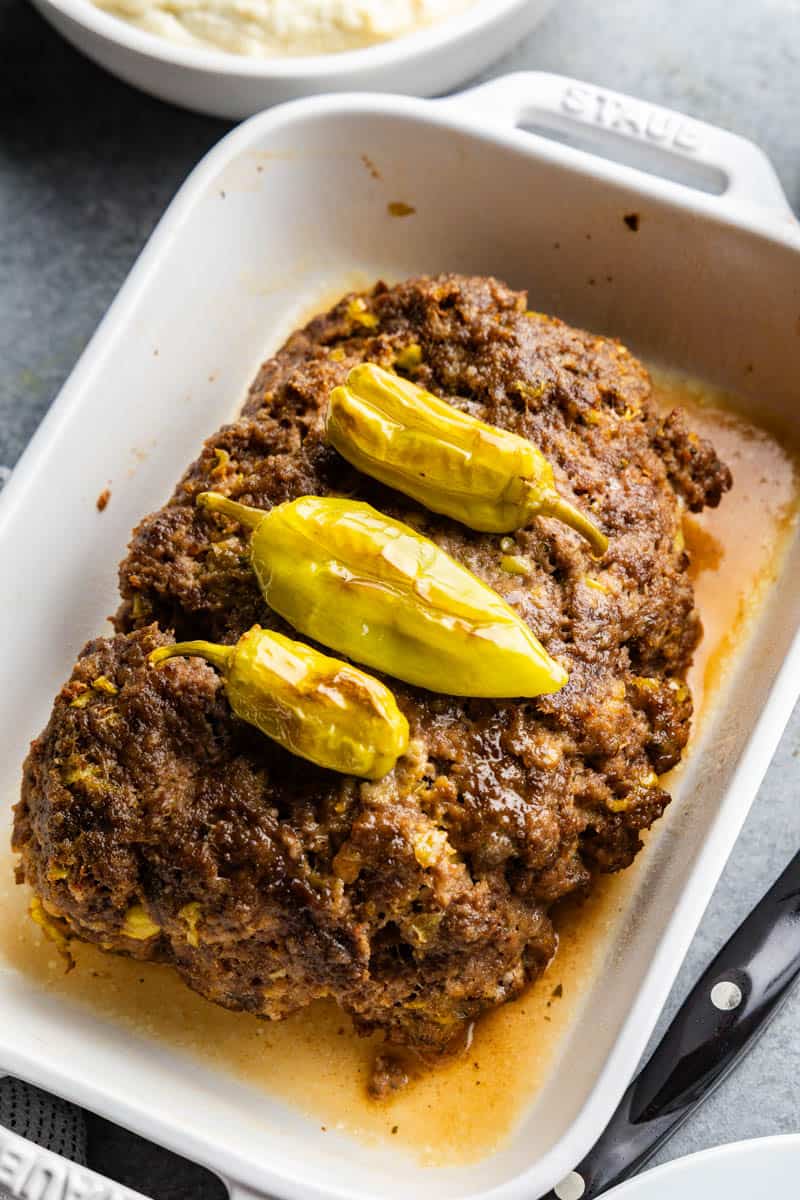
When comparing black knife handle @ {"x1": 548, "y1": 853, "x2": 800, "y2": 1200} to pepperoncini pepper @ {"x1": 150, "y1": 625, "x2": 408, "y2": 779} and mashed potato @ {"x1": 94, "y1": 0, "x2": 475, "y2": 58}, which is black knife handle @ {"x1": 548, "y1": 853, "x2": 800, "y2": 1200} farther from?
mashed potato @ {"x1": 94, "y1": 0, "x2": 475, "y2": 58}

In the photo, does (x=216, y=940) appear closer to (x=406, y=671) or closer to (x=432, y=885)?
(x=432, y=885)

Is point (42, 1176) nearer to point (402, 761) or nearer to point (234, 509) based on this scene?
point (402, 761)

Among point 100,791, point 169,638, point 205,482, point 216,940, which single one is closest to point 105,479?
point 205,482

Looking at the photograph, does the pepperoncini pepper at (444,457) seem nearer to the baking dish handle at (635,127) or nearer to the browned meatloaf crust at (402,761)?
the browned meatloaf crust at (402,761)

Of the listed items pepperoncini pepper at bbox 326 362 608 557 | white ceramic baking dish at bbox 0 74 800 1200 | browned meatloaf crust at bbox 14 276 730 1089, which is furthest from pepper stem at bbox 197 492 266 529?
white ceramic baking dish at bbox 0 74 800 1200

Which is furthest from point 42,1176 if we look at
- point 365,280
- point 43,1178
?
point 365,280

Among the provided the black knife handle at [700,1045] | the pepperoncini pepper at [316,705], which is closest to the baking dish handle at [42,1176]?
the pepperoncini pepper at [316,705]

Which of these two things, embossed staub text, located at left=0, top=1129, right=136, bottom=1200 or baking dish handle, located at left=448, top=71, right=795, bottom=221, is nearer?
embossed staub text, located at left=0, top=1129, right=136, bottom=1200
